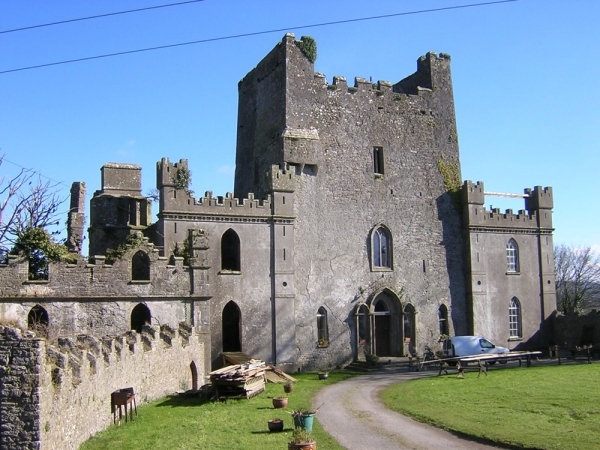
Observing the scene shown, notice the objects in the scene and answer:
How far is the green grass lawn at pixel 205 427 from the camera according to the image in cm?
1656

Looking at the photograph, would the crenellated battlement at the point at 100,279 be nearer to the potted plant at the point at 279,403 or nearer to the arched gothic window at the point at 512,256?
the potted plant at the point at 279,403

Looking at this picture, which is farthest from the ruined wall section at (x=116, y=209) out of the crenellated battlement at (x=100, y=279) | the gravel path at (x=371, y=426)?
the gravel path at (x=371, y=426)

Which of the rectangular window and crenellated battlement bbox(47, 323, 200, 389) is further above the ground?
the rectangular window

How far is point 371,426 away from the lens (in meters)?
19.2

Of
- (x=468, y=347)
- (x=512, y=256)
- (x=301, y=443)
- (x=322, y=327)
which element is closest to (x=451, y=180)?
(x=512, y=256)

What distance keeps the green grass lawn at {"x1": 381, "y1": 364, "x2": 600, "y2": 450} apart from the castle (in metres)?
8.22

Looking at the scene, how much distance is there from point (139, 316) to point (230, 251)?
6.43m

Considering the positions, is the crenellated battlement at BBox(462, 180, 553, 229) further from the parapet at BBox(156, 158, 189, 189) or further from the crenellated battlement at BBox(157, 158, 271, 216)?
the parapet at BBox(156, 158, 189, 189)

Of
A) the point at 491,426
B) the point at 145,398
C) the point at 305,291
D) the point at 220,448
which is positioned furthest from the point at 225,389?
the point at 305,291

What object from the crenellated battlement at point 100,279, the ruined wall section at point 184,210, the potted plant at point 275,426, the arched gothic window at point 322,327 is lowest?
the potted plant at point 275,426

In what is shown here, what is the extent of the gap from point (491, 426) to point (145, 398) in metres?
11.3

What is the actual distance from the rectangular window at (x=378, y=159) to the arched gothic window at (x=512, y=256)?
30.1 ft

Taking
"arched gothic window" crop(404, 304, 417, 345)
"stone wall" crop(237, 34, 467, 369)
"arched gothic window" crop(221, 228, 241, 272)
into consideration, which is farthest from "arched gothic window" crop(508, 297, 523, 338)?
"arched gothic window" crop(221, 228, 241, 272)

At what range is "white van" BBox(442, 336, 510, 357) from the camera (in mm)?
35656
